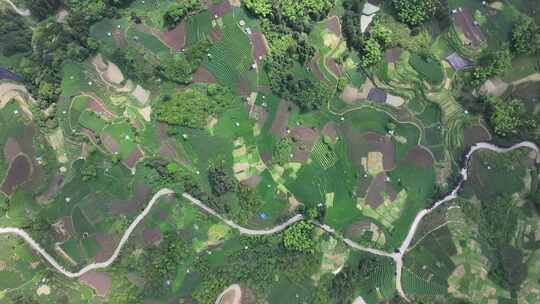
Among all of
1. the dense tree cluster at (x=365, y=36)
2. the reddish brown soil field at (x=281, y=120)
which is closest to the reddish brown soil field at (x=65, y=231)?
the reddish brown soil field at (x=281, y=120)

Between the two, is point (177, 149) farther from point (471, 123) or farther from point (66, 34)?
point (471, 123)

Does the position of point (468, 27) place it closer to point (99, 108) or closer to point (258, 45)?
point (258, 45)

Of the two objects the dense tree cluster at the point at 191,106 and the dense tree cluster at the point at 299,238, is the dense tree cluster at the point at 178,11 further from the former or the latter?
the dense tree cluster at the point at 299,238

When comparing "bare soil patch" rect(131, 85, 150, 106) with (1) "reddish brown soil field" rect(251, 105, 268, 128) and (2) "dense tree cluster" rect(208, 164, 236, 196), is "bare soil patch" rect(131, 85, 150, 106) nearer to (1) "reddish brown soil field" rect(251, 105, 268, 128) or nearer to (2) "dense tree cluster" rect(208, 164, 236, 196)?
(2) "dense tree cluster" rect(208, 164, 236, 196)

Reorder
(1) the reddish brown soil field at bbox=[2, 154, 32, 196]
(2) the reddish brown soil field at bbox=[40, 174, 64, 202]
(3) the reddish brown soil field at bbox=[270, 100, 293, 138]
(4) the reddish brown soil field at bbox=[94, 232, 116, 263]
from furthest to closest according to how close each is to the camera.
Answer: (3) the reddish brown soil field at bbox=[270, 100, 293, 138], (1) the reddish brown soil field at bbox=[2, 154, 32, 196], (2) the reddish brown soil field at bbox=[40, 174, 64, 202], (4) the reddish brown soil field at bbox=[94, 232, 116, 263]

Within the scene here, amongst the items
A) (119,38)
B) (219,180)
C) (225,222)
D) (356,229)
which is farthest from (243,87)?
(356,229)

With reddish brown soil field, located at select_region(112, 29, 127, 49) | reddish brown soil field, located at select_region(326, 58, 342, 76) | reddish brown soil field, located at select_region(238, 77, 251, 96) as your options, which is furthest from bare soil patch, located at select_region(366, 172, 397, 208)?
reddish brown soil field, located at select_region(112, 29, 127, 49)
